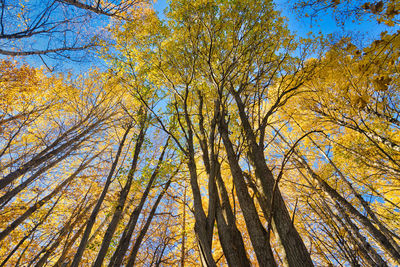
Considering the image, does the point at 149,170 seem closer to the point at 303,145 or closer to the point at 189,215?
the point at 189,215

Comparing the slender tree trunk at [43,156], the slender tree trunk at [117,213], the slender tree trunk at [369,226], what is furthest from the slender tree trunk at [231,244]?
the slender tree trunk at [43,156]

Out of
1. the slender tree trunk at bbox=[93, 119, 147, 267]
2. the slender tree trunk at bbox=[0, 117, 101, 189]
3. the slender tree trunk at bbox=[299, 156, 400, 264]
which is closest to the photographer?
the slender tree trunk at bbox=[299, 156, 400, 264]

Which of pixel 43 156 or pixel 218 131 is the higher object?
pixel 43 156

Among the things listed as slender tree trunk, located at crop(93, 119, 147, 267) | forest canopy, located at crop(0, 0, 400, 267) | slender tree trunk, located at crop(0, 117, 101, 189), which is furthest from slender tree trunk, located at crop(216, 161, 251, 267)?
slender tree trunk, located at crop(0, 117, 101, 189)

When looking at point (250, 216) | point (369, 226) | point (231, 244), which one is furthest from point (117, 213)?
point (369, 226)

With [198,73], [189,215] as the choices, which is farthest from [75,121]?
[189,215]

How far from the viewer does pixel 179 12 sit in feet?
13.6

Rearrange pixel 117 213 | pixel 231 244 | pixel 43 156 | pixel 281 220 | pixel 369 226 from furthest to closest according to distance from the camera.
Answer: pixel 43 156 < pixel 117 213 < pixel 369 226 < pixel 281 220 < pixel 231 244

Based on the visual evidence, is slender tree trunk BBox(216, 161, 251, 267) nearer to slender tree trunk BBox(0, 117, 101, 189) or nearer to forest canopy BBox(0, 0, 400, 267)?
forest canopy BBox(0, 0, 400, 267)

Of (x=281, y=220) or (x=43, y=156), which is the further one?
(x=43, y=156)

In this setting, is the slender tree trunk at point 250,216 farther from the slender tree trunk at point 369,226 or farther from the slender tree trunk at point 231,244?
the slender tree trunk at point 369,226

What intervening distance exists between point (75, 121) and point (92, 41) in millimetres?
4234

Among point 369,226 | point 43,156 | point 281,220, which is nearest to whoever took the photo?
point 281,220

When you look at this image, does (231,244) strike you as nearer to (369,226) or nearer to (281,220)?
(281,220)
